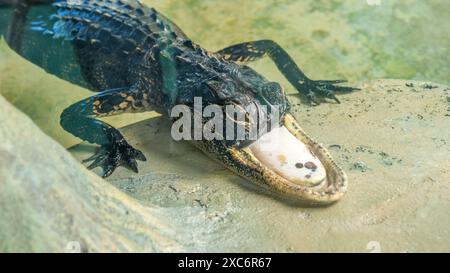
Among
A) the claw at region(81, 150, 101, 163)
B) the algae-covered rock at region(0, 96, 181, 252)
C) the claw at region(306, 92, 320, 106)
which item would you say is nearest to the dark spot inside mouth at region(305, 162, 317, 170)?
the algae-covered rock at region(0, 96, 181, 252)

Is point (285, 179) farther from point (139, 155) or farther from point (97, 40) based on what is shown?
point (97, 40)

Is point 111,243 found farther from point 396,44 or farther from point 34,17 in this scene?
point 396,44

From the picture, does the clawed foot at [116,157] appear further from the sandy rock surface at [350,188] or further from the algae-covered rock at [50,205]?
the algae-covered rock at [50,205]

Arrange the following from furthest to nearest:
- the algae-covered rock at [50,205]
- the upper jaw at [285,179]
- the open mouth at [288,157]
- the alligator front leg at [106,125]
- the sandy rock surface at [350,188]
→ the alligator front leg at [106,125] < the open mouth at [288,157] < the upper jaw at [285,179] < the sandy rock surface at [350,188] < the algae-covered rock at [50,205]

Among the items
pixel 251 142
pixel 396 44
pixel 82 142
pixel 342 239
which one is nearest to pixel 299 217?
pixel 342 239

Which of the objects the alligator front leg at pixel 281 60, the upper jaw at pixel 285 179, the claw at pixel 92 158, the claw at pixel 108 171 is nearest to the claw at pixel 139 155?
the claw at pixel 108 171

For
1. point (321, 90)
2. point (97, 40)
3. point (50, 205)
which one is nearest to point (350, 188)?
point (321, 90)
